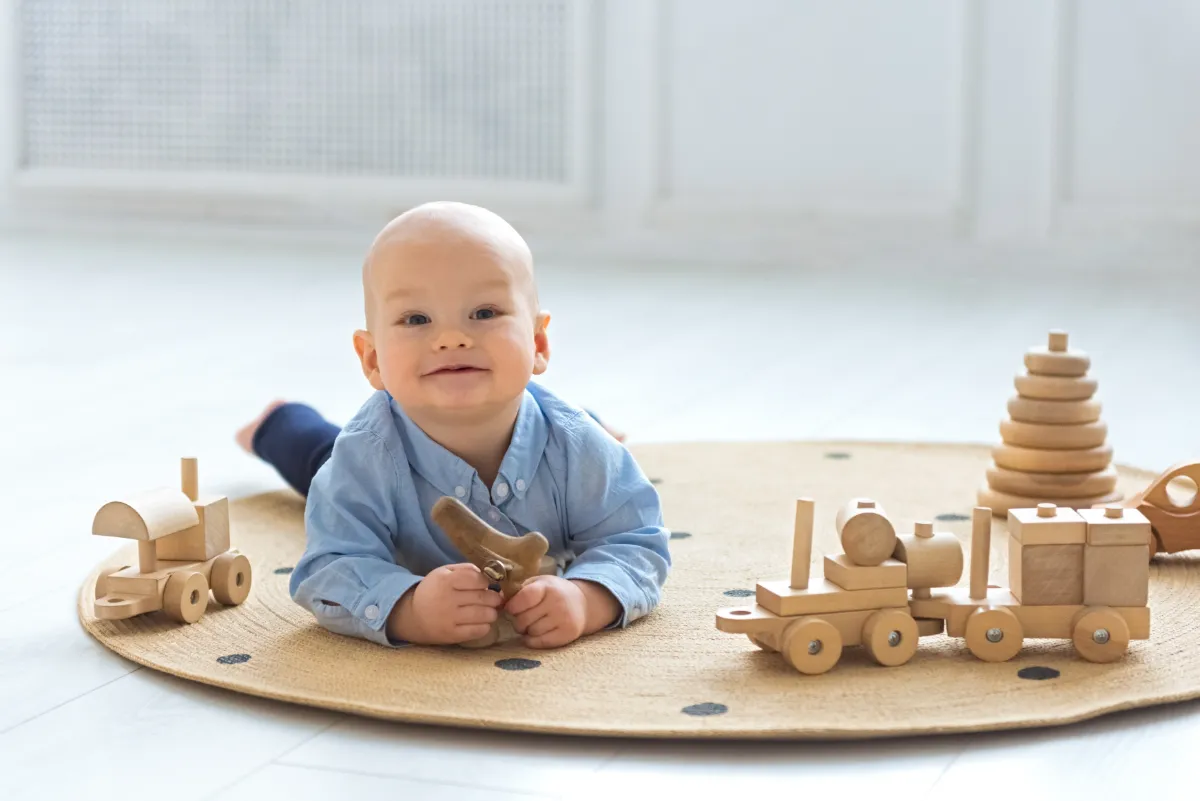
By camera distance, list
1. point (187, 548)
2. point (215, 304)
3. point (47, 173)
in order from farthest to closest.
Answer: point (47, 173)
point (215, 304)
point (187, 548)

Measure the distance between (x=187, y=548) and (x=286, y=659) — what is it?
0.16 m

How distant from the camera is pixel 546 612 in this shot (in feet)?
3.48

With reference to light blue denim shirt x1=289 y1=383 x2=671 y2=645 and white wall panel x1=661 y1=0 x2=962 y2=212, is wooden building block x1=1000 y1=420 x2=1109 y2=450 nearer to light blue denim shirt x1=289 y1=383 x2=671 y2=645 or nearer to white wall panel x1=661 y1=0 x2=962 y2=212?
light blue denim shirt x1=289 y1=383 x2=671 y2=645

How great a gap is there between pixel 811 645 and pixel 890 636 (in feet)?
0.17

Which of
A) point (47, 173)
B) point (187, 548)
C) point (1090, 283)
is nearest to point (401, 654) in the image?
point (187, 548)

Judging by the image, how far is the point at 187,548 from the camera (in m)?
1.16

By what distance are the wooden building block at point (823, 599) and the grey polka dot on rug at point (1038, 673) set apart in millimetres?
84

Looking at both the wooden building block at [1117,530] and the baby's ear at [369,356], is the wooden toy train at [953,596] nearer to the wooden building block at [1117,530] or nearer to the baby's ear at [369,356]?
the wooden building block at [1117,530]

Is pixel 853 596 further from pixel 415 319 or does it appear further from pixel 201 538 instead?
pixel 201 538

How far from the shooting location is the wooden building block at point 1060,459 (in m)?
1.43

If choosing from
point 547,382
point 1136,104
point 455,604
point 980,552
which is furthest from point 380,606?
point 1136,104

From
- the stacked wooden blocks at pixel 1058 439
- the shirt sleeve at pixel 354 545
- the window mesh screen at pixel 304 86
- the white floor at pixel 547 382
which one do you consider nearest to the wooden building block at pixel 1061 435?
the stacked wooden blocks at pixel 1058 439

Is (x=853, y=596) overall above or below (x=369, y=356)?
below

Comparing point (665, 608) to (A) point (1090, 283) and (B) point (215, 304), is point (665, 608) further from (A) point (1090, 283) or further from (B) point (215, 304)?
(A) point (1090, 283)
